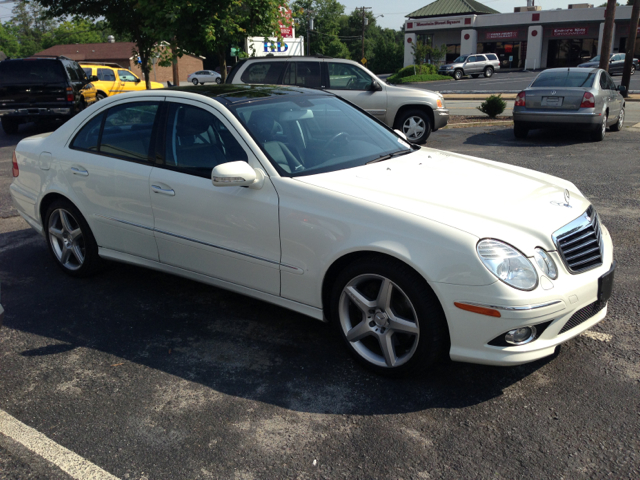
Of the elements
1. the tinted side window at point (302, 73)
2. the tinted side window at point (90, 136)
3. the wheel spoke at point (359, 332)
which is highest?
the tinted side window at point (302, 73)

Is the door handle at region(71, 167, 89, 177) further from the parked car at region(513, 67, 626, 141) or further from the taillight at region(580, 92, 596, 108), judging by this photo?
the taillight at region(580, 92, 596, 108)

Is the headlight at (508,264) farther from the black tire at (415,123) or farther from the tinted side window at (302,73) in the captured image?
the black tire at (415,123)

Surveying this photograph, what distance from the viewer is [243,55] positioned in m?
15.2

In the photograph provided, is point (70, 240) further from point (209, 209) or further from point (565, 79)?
point (565, 79)

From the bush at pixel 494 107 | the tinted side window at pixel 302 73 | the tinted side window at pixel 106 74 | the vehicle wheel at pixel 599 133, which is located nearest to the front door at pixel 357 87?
the tinted side window at pixel 302 73

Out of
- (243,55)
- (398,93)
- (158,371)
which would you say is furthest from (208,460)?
(243,55)

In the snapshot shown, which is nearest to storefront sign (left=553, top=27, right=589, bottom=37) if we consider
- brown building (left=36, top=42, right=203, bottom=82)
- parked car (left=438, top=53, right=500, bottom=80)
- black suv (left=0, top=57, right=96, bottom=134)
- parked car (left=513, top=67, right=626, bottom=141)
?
parked car (left=438, top=53, right=500, bottom=80)

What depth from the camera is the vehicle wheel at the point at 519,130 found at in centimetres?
1270

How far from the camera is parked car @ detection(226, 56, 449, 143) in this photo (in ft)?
39.6

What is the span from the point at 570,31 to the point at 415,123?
51.0 meters

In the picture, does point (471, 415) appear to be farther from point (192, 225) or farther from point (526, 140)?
point (526, 140)

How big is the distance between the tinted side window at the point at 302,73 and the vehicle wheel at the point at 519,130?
14.3 ft

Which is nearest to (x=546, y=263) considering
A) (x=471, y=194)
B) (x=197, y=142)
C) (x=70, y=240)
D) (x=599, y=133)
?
(x=471, y=194)

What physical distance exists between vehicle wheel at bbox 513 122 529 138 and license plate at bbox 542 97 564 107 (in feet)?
2.29
